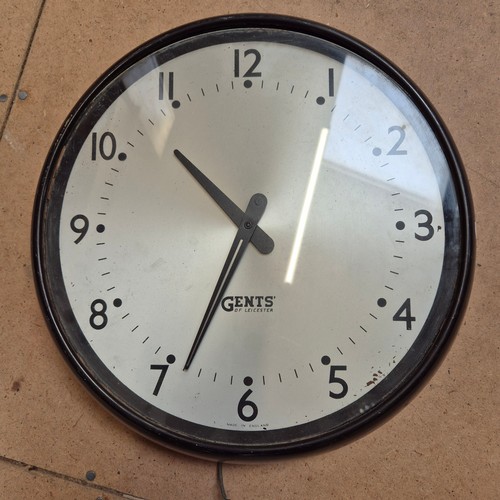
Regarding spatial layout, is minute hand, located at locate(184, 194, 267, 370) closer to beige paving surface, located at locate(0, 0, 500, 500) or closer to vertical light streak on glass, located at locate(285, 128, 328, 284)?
vertical light streak on glass, located at locate(285, 128, 328, 284)

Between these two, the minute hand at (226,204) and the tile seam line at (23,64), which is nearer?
the minute hand at (226,204)

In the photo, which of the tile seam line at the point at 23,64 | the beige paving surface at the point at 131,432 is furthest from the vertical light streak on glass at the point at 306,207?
the tile seam line at the point at 23,64

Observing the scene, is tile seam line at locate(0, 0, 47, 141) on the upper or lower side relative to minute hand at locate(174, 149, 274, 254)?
upper

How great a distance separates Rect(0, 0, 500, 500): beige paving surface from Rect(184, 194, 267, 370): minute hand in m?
0.21

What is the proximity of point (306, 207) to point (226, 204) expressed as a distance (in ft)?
0.39

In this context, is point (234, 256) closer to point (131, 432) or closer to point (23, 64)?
point (131, 432)

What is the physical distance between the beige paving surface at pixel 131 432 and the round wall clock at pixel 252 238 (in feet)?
0.29

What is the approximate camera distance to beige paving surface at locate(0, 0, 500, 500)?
1.07 meters

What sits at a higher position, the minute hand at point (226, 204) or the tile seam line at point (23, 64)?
the tile seam line at point (23, 64)

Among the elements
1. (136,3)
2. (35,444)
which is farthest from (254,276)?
(136,3)

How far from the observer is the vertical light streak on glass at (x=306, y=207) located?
1.06 m

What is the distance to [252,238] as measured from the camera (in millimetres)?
1075

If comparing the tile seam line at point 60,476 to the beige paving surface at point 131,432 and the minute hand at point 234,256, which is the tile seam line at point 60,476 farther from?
the minute hand at point 234,256

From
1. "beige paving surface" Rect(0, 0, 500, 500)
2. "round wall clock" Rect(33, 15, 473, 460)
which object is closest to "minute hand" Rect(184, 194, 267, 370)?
"round wall clock" Rect(33, 15, 473, 460)
